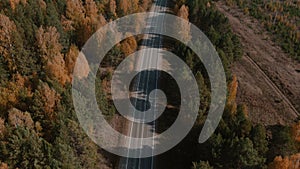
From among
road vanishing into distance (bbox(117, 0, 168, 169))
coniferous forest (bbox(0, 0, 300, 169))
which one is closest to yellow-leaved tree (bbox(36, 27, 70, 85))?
coniferous forest (bbox(0, 0, 300, 169))

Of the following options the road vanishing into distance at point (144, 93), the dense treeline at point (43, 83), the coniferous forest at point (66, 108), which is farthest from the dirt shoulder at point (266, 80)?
the dense treeline at point (43, 83)

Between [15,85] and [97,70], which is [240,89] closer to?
[97,70]

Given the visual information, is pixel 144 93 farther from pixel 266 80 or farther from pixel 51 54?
pixel 266 80

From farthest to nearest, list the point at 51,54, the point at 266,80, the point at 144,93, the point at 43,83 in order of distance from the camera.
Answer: the point at 266,80, the point at 144,93, the point at 51,54, the point at 43,83

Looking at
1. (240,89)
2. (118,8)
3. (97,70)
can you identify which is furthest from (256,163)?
(118,8)

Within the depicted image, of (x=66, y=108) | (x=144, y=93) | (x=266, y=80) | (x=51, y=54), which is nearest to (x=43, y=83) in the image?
(x=66, y=108)

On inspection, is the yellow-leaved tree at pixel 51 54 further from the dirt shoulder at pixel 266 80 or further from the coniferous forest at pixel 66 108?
the dirt shoulder at pixel 266 80
